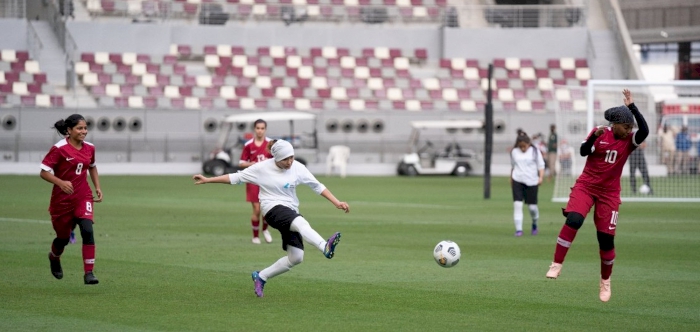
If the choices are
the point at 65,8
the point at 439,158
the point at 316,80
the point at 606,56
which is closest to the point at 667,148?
the point at 439,158

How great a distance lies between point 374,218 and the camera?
Result: 904 inches

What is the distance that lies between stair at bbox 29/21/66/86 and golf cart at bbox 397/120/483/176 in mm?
15172

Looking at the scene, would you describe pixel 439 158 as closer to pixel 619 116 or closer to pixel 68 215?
pixel 68 215

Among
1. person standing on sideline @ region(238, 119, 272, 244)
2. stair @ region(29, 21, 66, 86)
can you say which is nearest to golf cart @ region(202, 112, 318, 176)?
stair @ region(29, 21, 66, 86)

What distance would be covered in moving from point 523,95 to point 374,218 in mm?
30606

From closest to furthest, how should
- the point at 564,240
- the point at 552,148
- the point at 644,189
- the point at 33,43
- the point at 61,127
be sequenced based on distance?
1. the point at 564,240
2. the point at 61,127
3. the point at 644,189
4. the point at 552,148
5. the point at 33,43

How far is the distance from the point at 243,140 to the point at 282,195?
1342 inches

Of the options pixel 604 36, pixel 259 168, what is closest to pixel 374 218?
pixel 259 168

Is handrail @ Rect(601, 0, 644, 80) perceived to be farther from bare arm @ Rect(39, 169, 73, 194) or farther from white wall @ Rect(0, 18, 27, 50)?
bare arm @ Rect(39, 169, 73, 194)

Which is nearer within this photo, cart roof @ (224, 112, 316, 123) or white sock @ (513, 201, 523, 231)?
white sock @ (513, 201, 523, 231)

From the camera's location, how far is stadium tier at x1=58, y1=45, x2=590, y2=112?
161ft

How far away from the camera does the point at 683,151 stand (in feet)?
104

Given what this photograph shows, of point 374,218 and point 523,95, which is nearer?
point 374,218

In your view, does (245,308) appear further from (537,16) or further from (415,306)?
(537,16)
